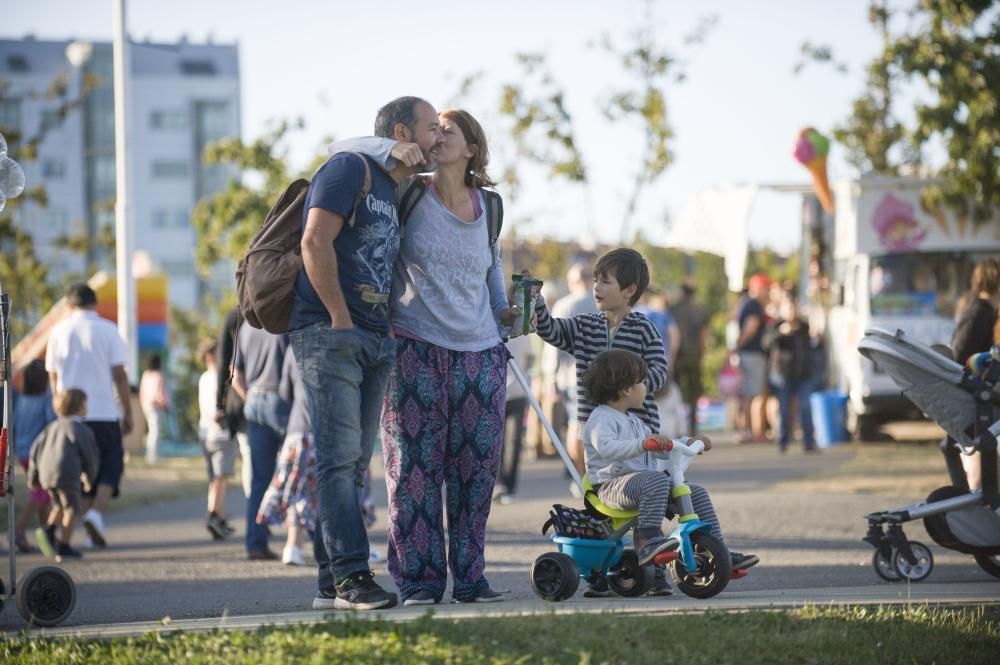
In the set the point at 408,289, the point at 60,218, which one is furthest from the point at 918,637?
the point at 60,218

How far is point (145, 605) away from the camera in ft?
28.9

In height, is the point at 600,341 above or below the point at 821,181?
below

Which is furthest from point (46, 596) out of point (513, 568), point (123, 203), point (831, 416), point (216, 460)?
point (831, 416)

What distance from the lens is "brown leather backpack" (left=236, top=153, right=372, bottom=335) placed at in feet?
23.0

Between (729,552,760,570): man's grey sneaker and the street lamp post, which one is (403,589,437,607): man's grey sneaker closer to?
(729,552,760,570): man's grey sneaker

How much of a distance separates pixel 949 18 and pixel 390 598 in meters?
14.9

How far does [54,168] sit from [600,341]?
297 feet

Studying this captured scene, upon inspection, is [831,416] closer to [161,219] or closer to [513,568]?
[513,568]

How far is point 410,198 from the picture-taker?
23.7ft

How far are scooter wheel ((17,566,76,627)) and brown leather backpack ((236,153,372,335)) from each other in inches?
69.1

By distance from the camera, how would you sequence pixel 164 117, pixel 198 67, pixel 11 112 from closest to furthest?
1. pixel 11 112
2. pixel 164 117
3. pixel 198 67

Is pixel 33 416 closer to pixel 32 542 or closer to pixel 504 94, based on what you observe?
pixel 32 542

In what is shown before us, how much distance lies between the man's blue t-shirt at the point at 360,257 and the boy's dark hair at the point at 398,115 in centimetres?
23

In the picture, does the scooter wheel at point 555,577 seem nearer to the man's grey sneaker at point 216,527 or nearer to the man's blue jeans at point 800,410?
the man's grey sneaker at point 216,527
